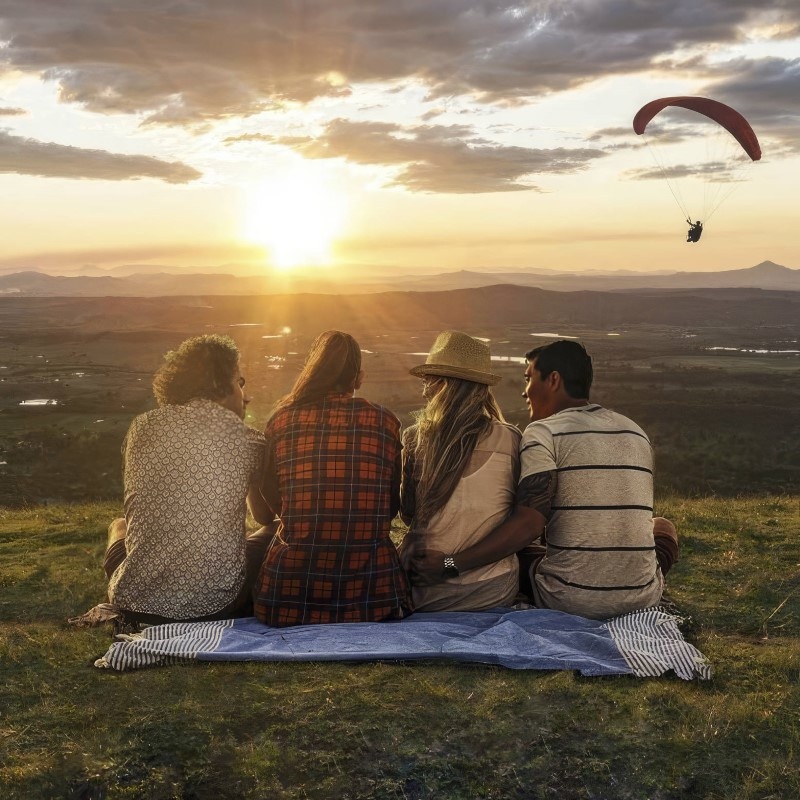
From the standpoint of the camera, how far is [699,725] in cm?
367

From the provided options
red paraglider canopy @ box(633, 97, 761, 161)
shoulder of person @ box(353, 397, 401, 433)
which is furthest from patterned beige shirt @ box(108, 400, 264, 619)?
red paraglider canopy @ box(633, 97, 761, 161)

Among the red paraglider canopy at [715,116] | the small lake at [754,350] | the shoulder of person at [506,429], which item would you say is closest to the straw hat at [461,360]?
the shoulder of person at [506,429]

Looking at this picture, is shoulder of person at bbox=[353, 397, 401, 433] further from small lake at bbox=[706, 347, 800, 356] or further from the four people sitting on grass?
small lake at bbox=[706, 347, 800, 356]

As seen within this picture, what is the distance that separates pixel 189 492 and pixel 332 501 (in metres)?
0.85

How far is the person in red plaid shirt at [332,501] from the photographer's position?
4688 mm

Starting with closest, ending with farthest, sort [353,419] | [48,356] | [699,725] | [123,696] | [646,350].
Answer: [699,725], [123,696], [353,419], [48,356], [646,350]

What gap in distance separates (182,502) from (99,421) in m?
52.8

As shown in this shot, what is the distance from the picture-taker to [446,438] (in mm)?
4738

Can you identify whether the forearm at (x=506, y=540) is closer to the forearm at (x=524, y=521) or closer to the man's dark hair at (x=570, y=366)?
the forearm at (x=524, y=521)

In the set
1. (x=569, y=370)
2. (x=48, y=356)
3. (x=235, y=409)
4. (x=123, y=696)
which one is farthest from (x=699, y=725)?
(x=48, y=356)

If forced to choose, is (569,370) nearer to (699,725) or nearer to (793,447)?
(699,725)

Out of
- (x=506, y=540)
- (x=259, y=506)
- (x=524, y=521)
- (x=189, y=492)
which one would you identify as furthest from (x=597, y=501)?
(x=189, y=492)

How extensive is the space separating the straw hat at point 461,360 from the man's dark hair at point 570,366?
1.00ft

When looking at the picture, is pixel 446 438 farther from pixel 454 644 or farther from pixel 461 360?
pixel 454 644
